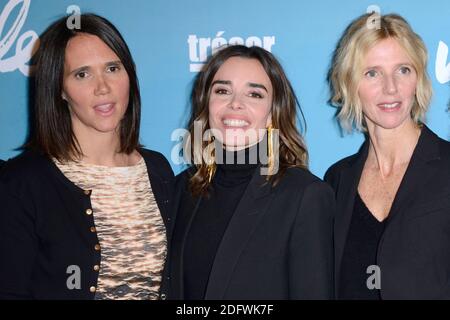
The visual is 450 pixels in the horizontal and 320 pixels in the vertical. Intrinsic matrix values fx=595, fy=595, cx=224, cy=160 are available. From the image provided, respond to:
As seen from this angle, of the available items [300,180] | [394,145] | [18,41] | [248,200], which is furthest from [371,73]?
[18,41]

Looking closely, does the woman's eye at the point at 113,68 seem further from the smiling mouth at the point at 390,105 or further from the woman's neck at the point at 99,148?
the smiling mouth at the point at 390,105

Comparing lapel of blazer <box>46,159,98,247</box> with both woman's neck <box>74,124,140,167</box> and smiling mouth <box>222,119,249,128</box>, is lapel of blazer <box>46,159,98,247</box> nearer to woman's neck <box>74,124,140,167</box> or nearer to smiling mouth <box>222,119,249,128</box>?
woman's neck <box>74,124,140,167</box>

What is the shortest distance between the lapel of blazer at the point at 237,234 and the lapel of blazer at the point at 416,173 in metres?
0.45

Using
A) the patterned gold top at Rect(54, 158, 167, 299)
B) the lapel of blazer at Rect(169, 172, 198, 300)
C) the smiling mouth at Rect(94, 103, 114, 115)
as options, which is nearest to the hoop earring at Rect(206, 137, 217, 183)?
the lapel of blazer at Rect(169, 172, 198, 300)

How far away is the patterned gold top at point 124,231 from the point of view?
6.70 ft

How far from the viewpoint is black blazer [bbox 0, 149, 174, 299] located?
1955 millimetres

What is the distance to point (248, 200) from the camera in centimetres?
200

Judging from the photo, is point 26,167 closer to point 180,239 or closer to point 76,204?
point 76,204

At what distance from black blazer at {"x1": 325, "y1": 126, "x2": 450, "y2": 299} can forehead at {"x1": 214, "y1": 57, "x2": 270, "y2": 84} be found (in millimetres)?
616

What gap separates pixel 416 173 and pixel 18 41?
6.36 feet
